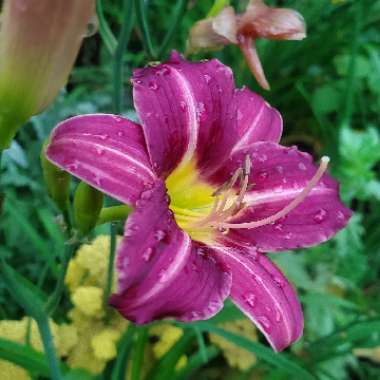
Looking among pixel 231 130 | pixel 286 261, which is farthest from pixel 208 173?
pixel 286 261

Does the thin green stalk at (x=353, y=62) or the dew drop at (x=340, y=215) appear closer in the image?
the dew drop at (x=340, y=215)

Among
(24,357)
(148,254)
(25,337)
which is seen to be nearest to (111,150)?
(148,254)

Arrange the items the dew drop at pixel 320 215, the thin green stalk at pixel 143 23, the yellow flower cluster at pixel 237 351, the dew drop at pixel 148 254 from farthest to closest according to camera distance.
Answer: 1. the yellow flower cluster at pixel 237 351
2. the thin green stalk at pixel 143 23
3. the dew drop at pixel 320 215
4. the dew drop at pixel 148 254

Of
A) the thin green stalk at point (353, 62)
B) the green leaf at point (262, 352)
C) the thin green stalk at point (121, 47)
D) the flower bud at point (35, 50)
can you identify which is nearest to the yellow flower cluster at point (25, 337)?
the green leaf at point (262, 352)

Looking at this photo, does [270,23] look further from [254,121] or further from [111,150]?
[111,150]

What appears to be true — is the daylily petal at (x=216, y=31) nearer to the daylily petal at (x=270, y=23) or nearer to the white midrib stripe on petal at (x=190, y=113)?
the daylily petal at (x=270, y=23)

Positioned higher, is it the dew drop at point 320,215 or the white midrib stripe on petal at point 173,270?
the white midrib stripe on petal at point 173,270

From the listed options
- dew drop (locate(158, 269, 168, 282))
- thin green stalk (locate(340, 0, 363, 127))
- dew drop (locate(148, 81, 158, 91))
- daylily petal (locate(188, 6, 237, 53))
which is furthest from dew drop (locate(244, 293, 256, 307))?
thin green stalk (locate(340, 0, 363, 127))

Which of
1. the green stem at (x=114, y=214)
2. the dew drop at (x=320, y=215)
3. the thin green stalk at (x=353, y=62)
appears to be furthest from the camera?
the thin green stalk at (x=353, y=62)
